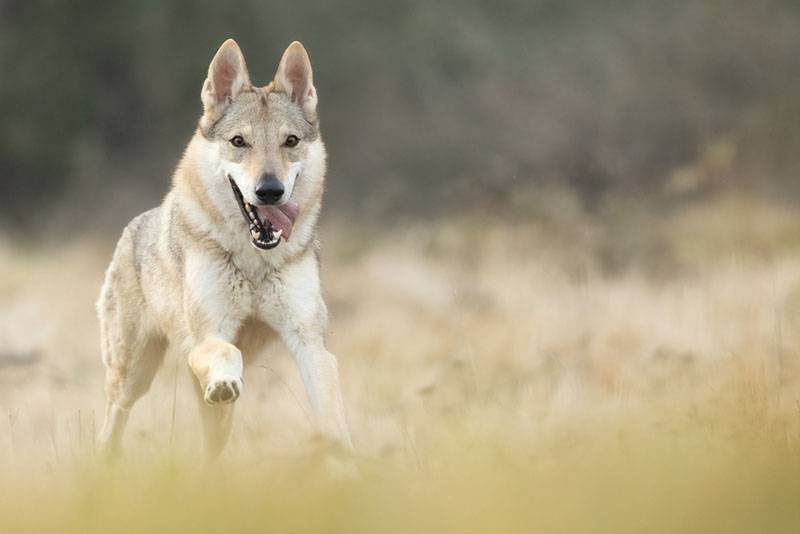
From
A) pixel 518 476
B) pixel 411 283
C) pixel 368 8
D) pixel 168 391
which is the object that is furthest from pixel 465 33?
pixel 518 476

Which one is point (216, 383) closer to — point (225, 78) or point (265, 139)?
point (265, 139)

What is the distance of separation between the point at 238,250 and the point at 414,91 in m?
19.6

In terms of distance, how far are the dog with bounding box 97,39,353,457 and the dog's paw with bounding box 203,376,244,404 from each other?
0.17m

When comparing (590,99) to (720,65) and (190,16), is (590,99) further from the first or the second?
(190,16)

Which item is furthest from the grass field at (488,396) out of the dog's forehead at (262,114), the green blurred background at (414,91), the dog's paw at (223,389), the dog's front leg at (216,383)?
the green blurred background at (414,91)

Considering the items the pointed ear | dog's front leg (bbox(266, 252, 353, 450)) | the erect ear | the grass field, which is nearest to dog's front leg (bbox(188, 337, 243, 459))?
the grass field

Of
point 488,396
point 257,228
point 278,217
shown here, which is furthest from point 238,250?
point 488,396

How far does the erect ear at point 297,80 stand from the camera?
6.61 m

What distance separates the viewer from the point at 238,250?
6137 mm

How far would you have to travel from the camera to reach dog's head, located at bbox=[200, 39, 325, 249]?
603 cm

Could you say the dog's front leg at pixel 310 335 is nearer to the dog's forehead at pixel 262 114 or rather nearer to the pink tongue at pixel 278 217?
the pink tongue at pixel 278 217

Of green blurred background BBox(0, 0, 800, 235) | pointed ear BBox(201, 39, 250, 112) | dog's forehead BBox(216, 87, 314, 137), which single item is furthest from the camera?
green blurred background BBox(0, 0, 800, 235)

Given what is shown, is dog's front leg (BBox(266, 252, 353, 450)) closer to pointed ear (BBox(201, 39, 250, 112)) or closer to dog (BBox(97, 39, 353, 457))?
dog (BBox(97, 39, 353, 457))

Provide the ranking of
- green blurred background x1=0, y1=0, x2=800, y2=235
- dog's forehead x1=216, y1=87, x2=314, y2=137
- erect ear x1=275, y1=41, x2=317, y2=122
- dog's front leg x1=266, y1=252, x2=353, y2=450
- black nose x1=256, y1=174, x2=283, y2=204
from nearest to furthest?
dog's front leg x1=266, y1=252, x2=353, y2=450 → black nose x1=256, y1=174, x2=283, y2=204 → dog's forehead x1=216, y1=87, x2=314, y2=137 → erect ear x1=275, y1=41, x2=317, y2=122 → green blurred background x1=0, y1=0, x2=800, y2=235
